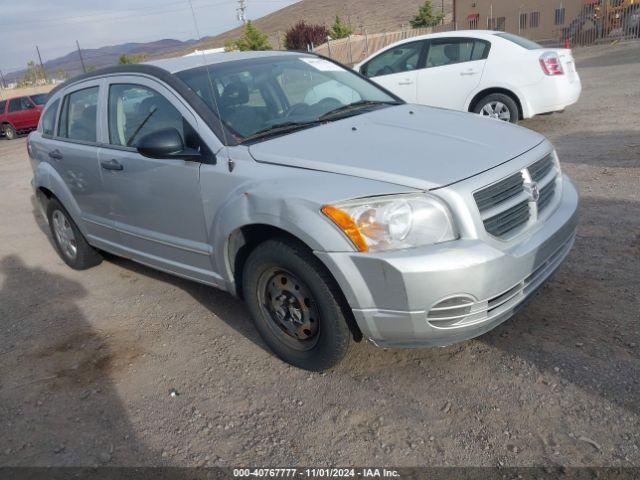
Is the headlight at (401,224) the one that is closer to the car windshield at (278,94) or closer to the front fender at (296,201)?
the front fender at (296,201)

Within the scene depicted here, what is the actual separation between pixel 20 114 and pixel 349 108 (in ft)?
74.5

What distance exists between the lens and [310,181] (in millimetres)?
2809

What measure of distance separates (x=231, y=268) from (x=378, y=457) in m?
1.43

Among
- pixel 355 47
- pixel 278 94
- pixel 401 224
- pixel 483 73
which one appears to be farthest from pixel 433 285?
pixel 355 47

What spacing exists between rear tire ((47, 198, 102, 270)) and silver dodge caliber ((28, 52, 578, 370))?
28.4 inches

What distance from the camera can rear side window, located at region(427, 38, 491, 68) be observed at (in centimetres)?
844

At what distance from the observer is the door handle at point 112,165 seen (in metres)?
3.92

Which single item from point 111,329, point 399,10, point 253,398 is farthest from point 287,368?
point 399,10

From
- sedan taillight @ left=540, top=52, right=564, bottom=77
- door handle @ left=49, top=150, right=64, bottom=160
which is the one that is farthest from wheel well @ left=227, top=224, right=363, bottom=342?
sedan taillight @ left=540, top=52, right=564, bottom=77

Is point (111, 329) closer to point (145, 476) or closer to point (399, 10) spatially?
point (145, 476)

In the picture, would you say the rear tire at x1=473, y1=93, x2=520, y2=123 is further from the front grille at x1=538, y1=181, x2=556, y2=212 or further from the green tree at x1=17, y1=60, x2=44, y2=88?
the green tree at x1=17, y1=60, x2=44, y2=88

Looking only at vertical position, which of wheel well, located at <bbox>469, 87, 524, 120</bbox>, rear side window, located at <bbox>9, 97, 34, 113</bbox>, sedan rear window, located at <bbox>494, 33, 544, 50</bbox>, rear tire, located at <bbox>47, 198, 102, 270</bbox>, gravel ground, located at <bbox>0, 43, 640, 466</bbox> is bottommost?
gravel ground, located at <bbox>0, 43, 640, 466</bbox>

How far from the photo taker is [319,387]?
3092 mm

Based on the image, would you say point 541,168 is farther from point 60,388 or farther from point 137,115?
point 60,388
